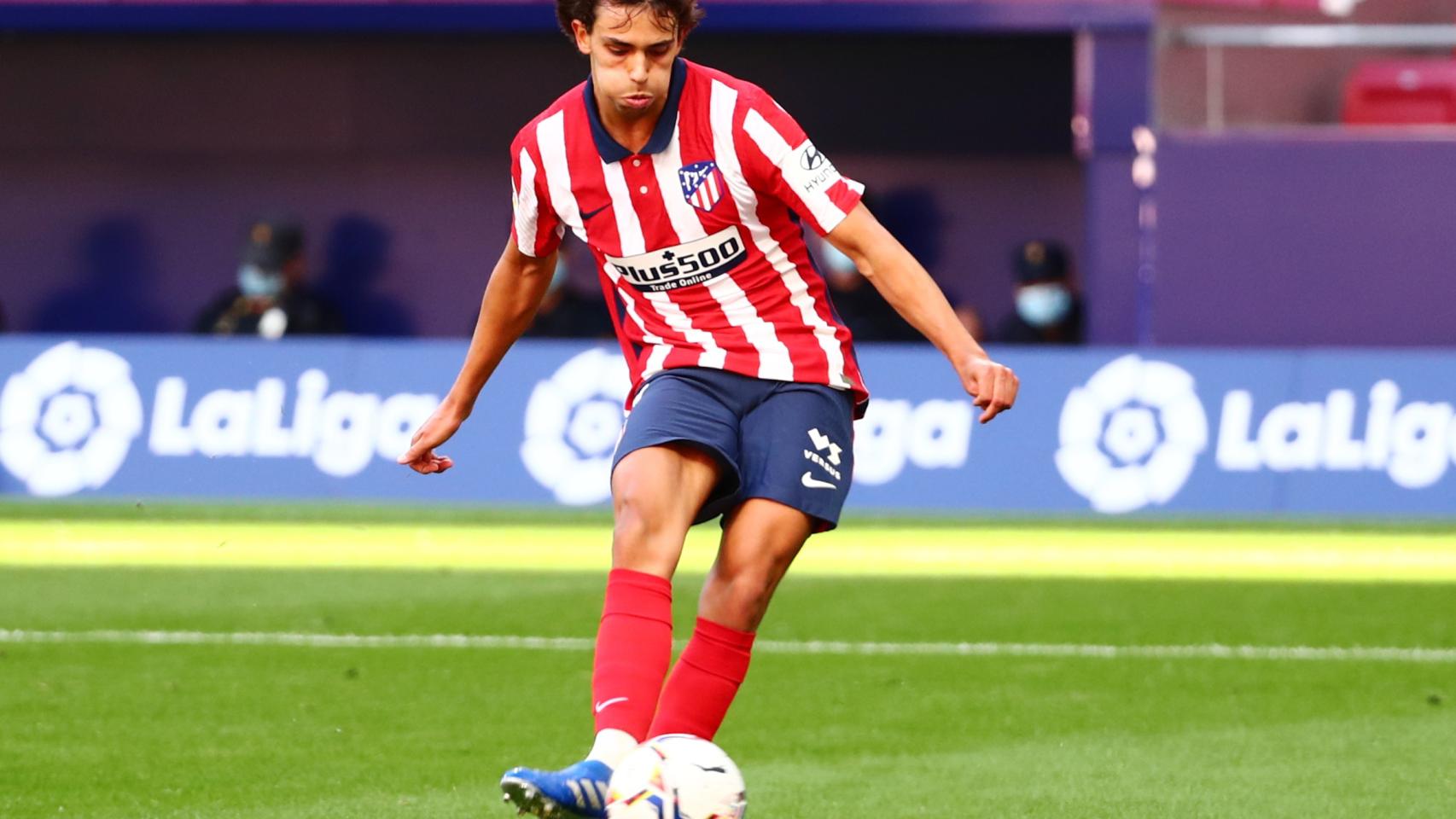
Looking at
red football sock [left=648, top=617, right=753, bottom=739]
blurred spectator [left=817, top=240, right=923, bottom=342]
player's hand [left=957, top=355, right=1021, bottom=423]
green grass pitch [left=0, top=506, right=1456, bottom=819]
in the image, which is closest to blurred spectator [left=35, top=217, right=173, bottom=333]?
blurred spectator [left=817, top=240, right=923, bottom=342]

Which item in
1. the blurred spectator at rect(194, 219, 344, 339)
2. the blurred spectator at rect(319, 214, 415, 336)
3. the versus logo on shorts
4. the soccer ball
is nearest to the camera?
the soccer ball

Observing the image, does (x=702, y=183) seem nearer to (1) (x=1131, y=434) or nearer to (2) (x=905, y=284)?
(2) (x=905, y=284)

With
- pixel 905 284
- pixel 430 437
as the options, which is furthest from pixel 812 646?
pixel 905 284

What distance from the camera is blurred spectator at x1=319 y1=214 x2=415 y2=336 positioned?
66.9 feet

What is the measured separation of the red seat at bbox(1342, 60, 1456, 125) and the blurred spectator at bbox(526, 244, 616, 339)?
5.49m

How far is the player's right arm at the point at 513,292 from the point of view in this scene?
5.19m

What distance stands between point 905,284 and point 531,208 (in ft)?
2.85

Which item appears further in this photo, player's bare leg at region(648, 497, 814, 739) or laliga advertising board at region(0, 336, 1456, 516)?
laliga advertising board at region(0, 336, 1456, 516)

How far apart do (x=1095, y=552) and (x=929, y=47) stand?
8385mm

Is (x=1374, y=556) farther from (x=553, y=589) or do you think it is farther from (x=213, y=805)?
(x=213, y=805)

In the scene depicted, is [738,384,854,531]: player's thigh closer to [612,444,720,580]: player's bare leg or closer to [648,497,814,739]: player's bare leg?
[648,497,814,739]: player's bare leg

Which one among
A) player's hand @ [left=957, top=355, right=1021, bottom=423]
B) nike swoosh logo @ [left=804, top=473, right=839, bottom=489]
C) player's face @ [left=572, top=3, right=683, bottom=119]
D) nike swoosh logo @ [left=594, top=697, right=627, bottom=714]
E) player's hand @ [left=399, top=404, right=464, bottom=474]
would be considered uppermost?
player's face @ [left=572, top=3, right=683, bottom=119]

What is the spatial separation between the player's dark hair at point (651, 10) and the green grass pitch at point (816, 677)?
6.20 feet

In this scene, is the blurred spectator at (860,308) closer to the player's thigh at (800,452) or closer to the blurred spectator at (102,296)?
the blurred spectator at (102,296)
